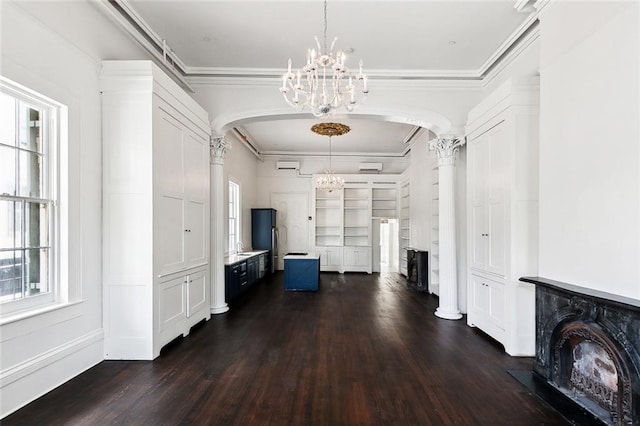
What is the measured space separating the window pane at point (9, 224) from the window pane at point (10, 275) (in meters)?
0.08

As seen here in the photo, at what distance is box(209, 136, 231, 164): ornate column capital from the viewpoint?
5.17 meters

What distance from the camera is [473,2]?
341 centimetres

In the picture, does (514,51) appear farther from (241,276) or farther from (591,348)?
(241,276)

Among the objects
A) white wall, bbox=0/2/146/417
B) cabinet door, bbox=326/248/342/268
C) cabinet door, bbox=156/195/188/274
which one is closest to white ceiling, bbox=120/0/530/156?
white wall, bbox=0/2/146/417

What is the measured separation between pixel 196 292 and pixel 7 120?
275 centimetres

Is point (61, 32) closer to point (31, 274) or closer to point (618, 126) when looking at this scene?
point (31, 274)

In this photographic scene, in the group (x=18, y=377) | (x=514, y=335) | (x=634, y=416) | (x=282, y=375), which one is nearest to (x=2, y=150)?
(x=18, y=377)

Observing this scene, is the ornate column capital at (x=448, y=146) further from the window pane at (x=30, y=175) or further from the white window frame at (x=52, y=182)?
the window pane at (x=30, y=175)

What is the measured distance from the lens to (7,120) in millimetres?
2508

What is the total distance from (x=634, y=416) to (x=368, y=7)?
13.6 ft

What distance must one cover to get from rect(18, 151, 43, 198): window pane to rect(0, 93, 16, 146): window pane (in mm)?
154

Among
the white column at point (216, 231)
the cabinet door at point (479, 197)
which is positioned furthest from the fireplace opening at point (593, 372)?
the white column at point (216, 231)

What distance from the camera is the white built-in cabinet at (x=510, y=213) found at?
3.52 metres

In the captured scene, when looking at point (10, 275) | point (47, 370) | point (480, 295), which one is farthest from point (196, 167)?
point (480, 295)
